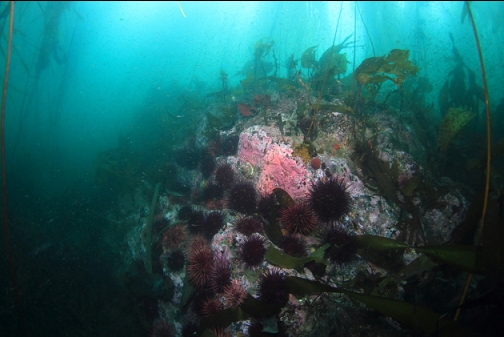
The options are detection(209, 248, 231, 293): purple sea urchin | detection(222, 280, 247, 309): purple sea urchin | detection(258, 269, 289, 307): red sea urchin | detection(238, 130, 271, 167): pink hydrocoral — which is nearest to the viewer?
detection(258, 269, 289, 307): red sea urchin

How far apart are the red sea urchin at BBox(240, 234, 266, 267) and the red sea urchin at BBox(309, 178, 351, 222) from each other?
42.6 inches

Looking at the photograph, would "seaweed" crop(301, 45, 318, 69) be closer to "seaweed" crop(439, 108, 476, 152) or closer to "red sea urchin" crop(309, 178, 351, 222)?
"seaweed" crop(439, 108, 476, 152)

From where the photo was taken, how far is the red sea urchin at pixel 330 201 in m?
3.62

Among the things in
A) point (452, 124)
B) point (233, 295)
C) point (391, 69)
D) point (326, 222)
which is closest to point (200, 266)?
point (233, 295)

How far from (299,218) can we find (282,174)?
125 cm

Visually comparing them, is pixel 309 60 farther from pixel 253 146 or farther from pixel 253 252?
pixel 253 252

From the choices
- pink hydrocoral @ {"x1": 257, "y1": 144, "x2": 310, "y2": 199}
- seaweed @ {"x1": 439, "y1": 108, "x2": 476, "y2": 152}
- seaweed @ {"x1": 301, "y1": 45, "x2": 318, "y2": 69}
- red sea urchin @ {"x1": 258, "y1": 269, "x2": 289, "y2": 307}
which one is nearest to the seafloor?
pink hydrocoral @ {"x1": 257, "y1": 144, "x2": 310, "y2": 199}

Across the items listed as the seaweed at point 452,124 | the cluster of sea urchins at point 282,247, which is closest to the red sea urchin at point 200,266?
the cluster of sea urchins at point 282,247

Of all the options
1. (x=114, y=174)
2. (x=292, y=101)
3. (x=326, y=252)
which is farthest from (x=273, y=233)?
(x=114, y=174)

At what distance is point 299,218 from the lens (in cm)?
361

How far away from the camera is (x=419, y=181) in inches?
153

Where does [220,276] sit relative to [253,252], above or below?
below

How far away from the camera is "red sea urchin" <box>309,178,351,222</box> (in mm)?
3615

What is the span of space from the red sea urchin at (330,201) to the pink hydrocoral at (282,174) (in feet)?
1.94
